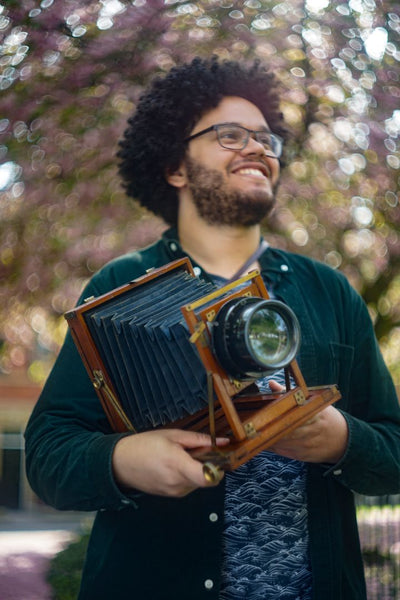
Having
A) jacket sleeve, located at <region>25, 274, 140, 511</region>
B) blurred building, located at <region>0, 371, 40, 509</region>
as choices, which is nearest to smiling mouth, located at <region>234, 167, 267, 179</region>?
jacket sleeve, located at <region>25, 274, 140, 511</region>

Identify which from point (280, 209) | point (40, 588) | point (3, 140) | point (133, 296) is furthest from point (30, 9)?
point (40, 588)

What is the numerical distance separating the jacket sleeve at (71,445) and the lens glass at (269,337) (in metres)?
0.44

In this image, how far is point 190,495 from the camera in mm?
1878

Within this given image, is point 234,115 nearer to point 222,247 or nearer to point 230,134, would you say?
point 230,134

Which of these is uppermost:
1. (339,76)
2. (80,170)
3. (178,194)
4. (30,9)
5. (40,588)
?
(30,9)

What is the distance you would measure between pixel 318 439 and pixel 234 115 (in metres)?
1.12

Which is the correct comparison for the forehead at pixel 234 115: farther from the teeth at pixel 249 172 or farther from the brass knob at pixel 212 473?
the brass knob at pixel 212 473

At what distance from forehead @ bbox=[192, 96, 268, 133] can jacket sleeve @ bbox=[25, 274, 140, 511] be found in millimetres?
719

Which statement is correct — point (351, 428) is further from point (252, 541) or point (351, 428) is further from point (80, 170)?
point (80, 170)

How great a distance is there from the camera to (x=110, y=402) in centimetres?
175

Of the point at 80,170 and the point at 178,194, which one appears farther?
the point at 80,170

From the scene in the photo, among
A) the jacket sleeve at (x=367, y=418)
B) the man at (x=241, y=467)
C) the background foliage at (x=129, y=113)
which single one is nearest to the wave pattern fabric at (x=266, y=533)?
the man at (x=241, y=467)

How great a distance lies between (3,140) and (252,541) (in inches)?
107

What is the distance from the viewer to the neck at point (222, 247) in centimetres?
221
